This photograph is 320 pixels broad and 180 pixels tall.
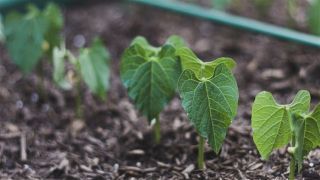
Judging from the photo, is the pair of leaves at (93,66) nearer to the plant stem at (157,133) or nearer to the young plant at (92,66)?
the young plant at (92,66)

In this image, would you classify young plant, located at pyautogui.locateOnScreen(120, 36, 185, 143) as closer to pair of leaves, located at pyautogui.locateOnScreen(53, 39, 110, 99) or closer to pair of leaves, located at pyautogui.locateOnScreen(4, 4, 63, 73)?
pair of leaves, located at pyautogui.locateOnScreen(53, 39, 110, 99)

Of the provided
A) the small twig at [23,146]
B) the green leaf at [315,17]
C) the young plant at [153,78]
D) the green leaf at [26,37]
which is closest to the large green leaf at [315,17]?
the green leaf at [315,17]

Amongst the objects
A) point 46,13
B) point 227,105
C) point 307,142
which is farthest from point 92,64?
point 307,142

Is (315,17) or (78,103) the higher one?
(315,17)

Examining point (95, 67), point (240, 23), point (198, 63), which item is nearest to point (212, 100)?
point (198, 63)

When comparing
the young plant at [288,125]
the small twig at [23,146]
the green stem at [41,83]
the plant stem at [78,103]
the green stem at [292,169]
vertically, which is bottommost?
the green stem at [292,169]

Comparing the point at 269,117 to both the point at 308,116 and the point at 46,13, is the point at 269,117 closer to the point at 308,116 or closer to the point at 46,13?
the point at 308,116

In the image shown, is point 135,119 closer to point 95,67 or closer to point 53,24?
point 95,67

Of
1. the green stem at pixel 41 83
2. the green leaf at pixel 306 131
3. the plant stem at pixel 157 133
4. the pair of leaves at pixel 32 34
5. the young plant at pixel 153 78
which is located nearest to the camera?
the green leaf at pixel 306 131
